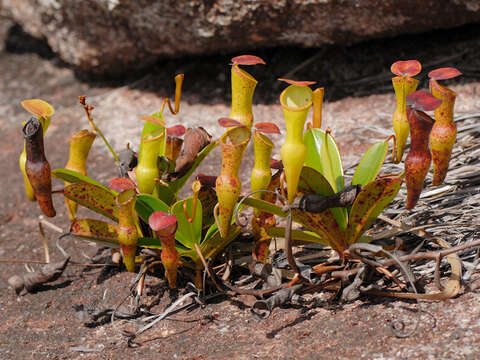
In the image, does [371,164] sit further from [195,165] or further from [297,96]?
[195,165]

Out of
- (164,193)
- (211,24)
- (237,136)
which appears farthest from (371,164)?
(211,24)

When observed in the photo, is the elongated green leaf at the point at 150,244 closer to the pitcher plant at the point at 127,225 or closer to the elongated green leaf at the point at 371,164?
the pitcher plant at the point at 127,225

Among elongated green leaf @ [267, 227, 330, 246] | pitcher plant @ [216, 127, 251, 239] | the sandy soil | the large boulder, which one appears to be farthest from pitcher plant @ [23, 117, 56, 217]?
the large boulder

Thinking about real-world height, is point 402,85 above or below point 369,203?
above

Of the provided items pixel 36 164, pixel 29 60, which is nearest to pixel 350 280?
pixel 36 164

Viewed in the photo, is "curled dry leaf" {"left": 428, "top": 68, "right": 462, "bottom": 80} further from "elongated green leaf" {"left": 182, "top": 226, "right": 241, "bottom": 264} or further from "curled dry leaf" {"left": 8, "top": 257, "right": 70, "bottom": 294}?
"curled dry leaf" {"left": 8, "top": 257, "right": 70, "bottom": 294}

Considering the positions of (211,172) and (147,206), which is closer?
(147,206)
